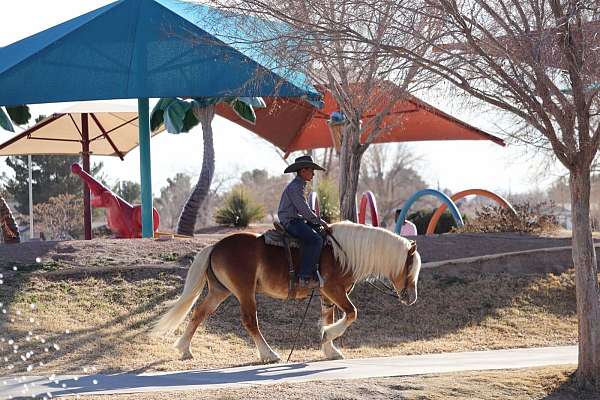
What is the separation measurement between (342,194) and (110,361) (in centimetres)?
917

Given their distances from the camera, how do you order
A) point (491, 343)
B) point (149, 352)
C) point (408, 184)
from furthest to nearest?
point (408, 184), point (491, 343), point (149, 352)

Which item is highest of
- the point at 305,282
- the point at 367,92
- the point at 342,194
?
the point at 367,92

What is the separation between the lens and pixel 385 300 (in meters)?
17.5

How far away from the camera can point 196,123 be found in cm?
2323

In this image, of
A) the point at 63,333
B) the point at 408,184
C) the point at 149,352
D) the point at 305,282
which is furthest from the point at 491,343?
the point at 408,184

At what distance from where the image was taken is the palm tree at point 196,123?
21.8m

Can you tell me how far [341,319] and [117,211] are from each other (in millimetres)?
9734

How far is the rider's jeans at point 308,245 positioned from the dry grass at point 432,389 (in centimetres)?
210

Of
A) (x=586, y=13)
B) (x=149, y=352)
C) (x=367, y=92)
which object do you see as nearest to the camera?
(x=586, y=13)

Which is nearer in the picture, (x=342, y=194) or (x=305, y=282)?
(x=305, y=282)

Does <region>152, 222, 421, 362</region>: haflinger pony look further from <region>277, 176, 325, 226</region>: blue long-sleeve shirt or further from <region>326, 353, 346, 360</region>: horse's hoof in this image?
<region>277, 176, 325, 226</region>: blue long-sleeve shirt

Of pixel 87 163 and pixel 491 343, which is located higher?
pixel 87 163

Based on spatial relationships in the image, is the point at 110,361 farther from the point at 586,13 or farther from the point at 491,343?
the point at 586,13

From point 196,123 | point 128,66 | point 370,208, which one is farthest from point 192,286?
point 370,208
